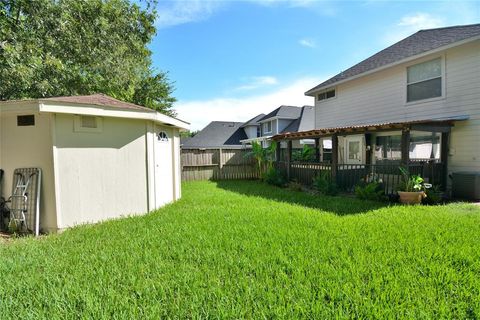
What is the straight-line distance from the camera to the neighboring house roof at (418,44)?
345 inches

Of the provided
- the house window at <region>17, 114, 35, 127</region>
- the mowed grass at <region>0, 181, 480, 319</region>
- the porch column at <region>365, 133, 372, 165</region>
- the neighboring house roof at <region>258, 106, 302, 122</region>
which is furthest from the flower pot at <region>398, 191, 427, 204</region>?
the neighboring house roof at <region>258, 106, 302, 122</region>

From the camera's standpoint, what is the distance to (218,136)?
30719 millimetres

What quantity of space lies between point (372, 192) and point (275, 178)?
498cm

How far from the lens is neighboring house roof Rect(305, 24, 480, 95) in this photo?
8.77 m

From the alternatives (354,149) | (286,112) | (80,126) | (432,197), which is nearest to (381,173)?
(432,197)

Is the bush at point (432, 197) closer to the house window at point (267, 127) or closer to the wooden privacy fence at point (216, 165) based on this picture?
the wooden privacy fence at point (216, 165)

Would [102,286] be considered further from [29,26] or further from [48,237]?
Answer: [29,26]

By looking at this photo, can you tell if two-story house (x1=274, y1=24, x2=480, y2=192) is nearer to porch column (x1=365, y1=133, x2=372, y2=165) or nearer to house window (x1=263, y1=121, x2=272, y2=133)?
porch column (x1=365, y1=133, x2=372, y2=165)

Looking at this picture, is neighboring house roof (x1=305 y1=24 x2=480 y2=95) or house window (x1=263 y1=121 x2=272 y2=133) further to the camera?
house window (x1=263 y1=121 x2=272 y2=133)

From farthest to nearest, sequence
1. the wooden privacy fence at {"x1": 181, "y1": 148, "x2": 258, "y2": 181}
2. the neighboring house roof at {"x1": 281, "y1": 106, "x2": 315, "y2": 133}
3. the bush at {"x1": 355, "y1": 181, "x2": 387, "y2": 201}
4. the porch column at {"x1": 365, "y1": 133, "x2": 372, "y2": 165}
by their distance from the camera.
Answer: the neighboring house roof at {"x1": 281, "y1": 106, "x2": 315, "y2": 133}, the wooden privacy fence at {"x1": 181, "y1": 148, "x2": 258, "y2": 181}, the porch column at {"x1": 365, "y1": 133, "x2": 372, "y2": 165}, the bush at {"x1": 355, "y1": 181, "x2": 387, "y2": 201}

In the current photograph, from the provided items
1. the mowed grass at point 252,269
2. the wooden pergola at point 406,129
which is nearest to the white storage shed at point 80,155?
the mowed grass at point 252,269

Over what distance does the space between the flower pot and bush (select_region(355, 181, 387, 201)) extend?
664 mm

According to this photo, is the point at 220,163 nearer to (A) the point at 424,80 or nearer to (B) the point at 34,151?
(B) the point at 34,151

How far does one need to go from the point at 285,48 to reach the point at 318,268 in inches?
440
